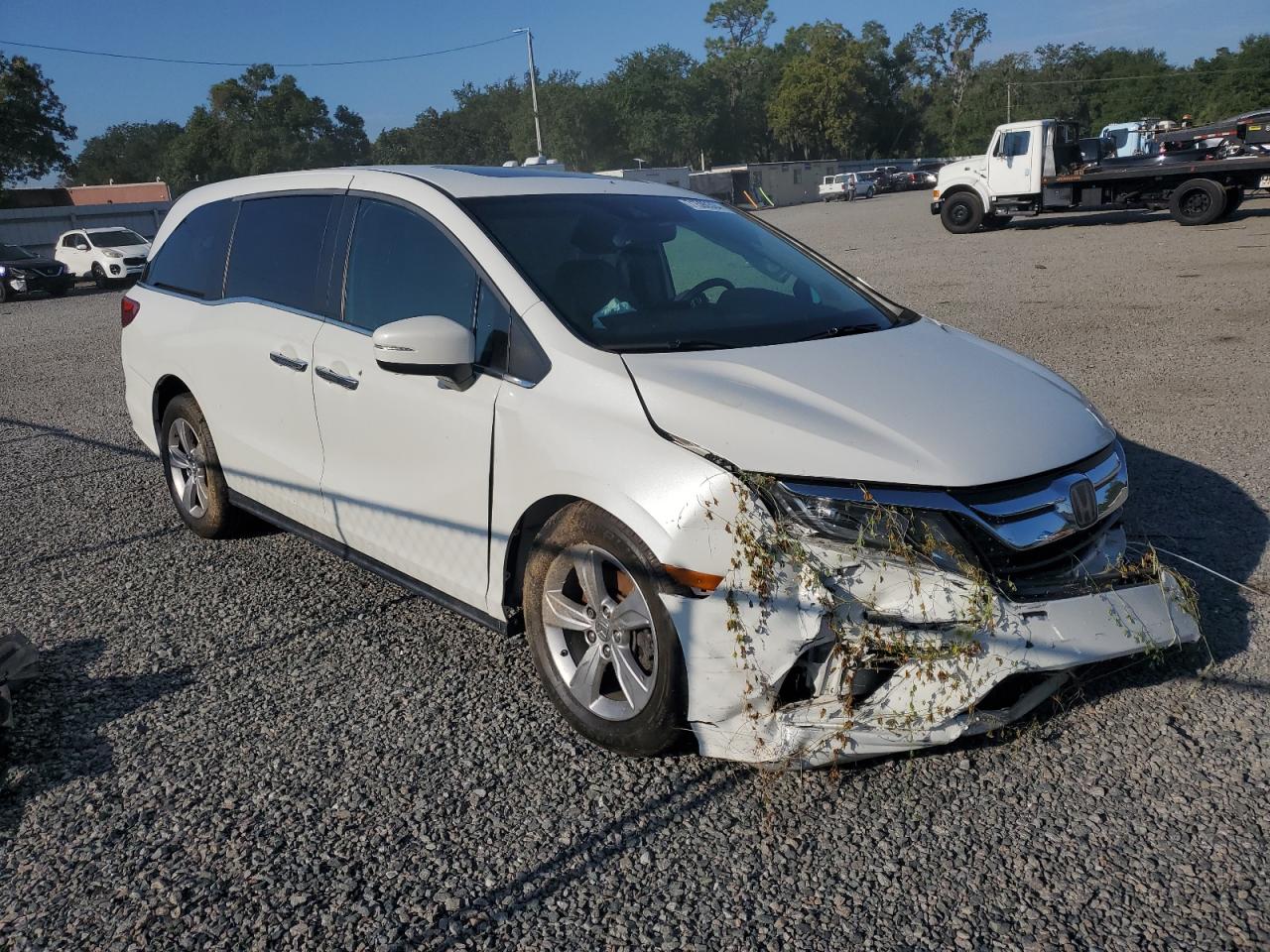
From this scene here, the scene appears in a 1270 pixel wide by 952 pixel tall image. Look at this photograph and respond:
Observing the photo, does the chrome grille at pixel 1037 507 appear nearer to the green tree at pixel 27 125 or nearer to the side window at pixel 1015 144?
the side window at pixel 1015 144

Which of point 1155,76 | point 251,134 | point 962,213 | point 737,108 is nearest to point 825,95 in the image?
point 737,108

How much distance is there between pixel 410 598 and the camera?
471cm

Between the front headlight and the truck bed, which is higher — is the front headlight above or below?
below

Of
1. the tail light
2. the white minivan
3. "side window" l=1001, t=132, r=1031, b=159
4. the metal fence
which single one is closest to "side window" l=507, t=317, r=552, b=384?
the white minivan

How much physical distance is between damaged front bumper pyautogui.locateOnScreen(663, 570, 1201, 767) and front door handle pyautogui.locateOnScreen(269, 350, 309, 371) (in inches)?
85.5

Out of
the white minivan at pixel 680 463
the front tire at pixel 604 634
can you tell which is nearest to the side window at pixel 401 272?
the white minivan at pixel 680 463

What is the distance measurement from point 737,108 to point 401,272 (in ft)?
362

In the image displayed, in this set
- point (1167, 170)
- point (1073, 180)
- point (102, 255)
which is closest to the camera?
point (1167, 170)

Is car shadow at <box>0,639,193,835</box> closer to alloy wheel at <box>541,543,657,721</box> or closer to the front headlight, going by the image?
alloy wheel at <box>541,543,657,721</box>

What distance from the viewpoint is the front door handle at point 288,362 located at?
4402 mm

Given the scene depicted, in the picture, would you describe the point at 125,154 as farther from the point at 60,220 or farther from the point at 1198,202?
the point at 1198,202

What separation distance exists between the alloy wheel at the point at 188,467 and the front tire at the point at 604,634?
2666 mm

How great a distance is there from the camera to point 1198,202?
2273 centimetres

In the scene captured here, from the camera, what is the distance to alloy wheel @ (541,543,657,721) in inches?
126
